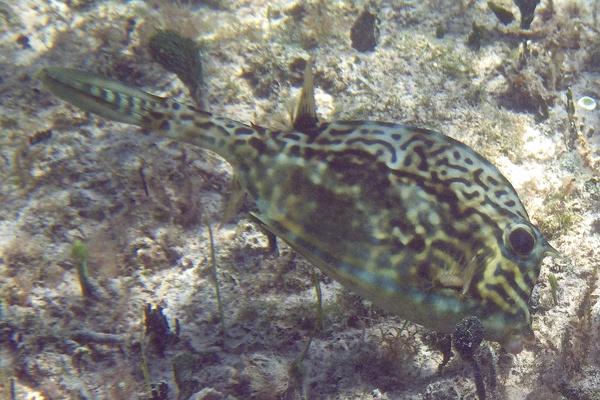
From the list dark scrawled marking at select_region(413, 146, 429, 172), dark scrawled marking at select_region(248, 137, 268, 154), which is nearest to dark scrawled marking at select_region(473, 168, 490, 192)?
dark scrawled marking at select_region(413, 146, 429, 172)

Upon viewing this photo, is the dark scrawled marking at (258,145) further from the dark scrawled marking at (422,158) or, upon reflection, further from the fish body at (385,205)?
the dark scrawled marking at (422,158)

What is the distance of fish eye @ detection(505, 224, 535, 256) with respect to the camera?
97.3 inches

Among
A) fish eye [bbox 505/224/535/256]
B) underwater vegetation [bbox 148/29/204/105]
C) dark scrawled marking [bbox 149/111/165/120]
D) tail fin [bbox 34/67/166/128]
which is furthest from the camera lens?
underwater vegetation [bbox 148/29/204/105]

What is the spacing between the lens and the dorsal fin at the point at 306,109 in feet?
10.1

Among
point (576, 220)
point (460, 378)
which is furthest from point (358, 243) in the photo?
point (576, 220)

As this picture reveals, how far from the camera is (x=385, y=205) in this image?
8.80 feet

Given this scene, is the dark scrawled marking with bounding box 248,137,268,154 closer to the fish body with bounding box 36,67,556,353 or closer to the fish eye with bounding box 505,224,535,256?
the fish body with bounding box 36,67,556,353

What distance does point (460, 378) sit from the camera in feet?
9.48

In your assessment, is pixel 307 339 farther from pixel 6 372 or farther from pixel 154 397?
pixel 6 372

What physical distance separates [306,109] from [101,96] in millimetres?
1487

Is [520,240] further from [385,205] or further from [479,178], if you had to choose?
[385,205]

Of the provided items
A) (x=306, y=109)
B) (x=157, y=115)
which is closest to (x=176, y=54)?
(x=157, y=115)

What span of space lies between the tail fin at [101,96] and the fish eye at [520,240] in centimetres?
254

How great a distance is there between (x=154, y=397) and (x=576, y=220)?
3758mm
